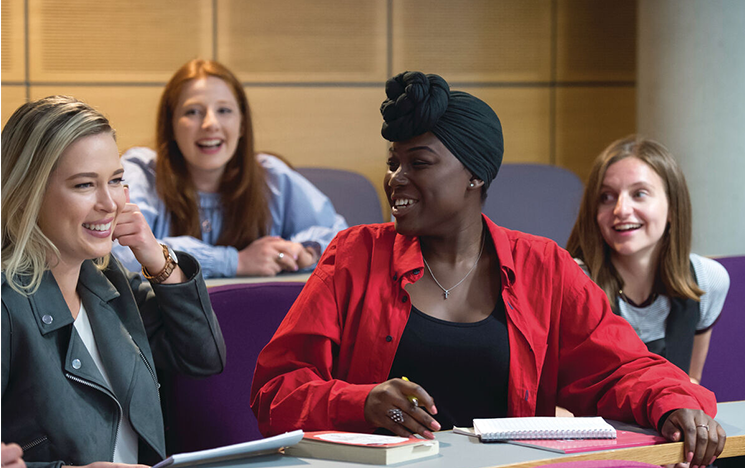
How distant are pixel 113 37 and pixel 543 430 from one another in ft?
11.5

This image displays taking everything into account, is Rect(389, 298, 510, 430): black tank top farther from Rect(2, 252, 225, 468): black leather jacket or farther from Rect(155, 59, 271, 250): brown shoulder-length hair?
Rect(155, 59, 271, 250): brown shoulder-length hair

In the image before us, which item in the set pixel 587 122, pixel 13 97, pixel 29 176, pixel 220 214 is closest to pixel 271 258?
pixel 220 214

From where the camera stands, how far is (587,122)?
15.3 ft

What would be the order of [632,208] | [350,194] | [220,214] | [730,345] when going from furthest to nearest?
[350,194], [220,214], [730,345], [632,208]

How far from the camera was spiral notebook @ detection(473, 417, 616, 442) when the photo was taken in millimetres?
1288

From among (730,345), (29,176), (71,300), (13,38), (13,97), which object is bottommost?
→ (730,345)

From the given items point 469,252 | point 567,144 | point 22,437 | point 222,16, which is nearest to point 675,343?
point 469,252

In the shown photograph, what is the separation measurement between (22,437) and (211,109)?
6.71ft

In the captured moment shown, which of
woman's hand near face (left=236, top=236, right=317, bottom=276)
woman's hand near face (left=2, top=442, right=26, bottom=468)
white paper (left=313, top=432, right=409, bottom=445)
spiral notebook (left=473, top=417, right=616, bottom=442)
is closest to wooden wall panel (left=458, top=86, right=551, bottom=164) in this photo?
woman's hand near face (left=236, top=236, right=317, bottom=276)

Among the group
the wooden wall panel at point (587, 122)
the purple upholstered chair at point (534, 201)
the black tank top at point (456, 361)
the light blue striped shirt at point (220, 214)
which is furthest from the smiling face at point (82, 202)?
the wooden wall panel at point (587, 122)

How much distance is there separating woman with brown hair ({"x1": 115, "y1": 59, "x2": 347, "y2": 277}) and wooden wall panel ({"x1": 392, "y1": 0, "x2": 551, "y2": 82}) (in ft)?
4.72

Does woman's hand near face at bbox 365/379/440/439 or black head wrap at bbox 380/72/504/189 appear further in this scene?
black head wrap at bbox 380/72/504/189

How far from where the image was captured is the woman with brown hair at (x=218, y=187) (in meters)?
2.93

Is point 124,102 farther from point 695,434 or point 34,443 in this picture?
point 695,434
